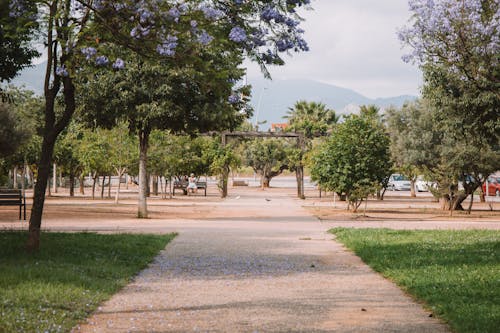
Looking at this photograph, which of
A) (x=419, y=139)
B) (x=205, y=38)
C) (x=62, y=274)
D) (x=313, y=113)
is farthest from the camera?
→ (x=313, y=113)

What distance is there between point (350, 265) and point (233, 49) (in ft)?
14.8

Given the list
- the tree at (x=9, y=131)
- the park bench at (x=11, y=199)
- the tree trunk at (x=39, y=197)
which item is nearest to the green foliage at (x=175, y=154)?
the tree at (x=9, y=131)

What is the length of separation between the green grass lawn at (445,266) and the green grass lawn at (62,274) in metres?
3.98

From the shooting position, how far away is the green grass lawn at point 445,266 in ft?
25.5

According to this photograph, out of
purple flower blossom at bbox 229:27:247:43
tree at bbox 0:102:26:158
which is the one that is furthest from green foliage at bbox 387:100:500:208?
tree at bbox 0:102:26:158

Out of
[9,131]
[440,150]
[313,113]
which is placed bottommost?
[440,150]

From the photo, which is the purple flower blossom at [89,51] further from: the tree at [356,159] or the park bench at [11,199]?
the tree at [356,159]

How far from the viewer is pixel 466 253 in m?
13.7

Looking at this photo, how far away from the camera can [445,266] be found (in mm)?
11789

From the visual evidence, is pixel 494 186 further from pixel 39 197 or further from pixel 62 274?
pixel 62 274

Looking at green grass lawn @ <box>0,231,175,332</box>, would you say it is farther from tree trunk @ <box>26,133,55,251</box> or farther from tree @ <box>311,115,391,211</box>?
tree @ <box>311,115,391,211</box>

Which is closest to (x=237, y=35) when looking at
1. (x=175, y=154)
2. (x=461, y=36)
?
(x=461, y=36)

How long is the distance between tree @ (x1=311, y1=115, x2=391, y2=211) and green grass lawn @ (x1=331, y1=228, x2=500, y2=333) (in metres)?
8.89

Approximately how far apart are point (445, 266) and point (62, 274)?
20.1 ft
